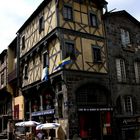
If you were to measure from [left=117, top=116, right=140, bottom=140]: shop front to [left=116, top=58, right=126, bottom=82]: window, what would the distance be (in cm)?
330

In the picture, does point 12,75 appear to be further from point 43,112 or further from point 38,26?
point 43,112

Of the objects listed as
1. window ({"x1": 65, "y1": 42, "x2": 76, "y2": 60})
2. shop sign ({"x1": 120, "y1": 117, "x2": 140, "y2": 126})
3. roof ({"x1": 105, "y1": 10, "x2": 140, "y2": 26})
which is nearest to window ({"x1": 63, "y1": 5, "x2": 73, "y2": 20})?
window ({"x1": 65, "y1": 42, "x2": 76, "y2": 60})

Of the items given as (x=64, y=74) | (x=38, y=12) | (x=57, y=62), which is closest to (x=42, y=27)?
(x=38, y=12)

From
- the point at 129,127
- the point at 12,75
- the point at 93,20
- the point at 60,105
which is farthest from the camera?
the point at 12,75

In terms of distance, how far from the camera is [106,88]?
18.2 meters

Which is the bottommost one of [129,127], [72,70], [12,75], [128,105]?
[129,127]

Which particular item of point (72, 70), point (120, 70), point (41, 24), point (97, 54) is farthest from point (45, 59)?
point (120, 70)

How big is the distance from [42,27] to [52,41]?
229 centimetres

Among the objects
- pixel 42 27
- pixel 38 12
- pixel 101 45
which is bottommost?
pixel 101 45

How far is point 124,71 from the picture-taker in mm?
20188

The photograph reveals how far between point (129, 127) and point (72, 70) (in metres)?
6.37

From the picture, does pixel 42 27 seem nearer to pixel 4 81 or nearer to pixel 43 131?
pixel 43 131

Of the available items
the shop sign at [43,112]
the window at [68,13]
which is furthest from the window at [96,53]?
the shop sign at [43,112]

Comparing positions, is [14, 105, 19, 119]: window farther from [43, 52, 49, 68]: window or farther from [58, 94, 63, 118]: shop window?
[58, 94, 63, 118]: shop window
